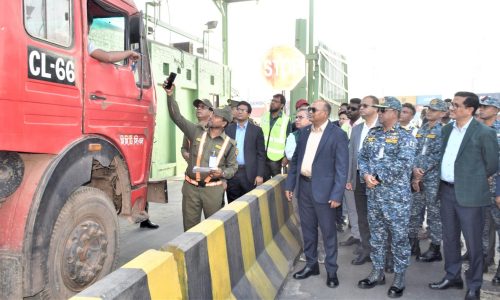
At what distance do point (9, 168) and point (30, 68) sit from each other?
0.73 m

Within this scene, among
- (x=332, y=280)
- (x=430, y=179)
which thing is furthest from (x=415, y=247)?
(x=332, y=280)

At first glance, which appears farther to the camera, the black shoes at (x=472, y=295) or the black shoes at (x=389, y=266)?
the black shoes at (x=389, y=266)

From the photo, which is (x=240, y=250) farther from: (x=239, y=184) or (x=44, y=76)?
(x=239, y=184)

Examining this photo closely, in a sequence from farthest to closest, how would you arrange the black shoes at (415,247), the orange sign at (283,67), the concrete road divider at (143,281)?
1. the orange sign at (283,67)
2. the black shoes at (415,247)
3. the concrete road divider at (143,281)

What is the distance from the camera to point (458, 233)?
12.9 ft

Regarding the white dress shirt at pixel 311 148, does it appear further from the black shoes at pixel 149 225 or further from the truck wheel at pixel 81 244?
the black shoes at pixel 149 225

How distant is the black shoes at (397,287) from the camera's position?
3.79 meters

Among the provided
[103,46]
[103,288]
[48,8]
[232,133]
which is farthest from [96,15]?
[103,288]

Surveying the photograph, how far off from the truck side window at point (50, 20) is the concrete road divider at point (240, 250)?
6.05ft

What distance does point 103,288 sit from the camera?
1.66 metres

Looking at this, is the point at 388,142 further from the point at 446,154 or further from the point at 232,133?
the point at 232,133


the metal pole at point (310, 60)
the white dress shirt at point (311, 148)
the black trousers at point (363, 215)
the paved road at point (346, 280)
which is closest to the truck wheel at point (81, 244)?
the paved road at point (346, 280)

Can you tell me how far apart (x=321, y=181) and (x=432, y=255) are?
2024 mm

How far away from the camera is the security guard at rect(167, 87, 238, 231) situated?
4.26m
